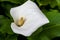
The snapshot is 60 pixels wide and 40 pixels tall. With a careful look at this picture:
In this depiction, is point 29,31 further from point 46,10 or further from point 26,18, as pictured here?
point 46,10

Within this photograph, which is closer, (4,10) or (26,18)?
(26,18)

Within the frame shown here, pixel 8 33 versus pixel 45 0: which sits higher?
pixel 45 0

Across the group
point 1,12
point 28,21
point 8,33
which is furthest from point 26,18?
point 1,12

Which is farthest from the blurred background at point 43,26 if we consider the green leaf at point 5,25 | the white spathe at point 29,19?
the white spathe at point 29,19

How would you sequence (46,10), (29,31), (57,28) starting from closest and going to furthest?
(29,31) < (57,28) < (46,10)

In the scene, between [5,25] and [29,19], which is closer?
[29,19]

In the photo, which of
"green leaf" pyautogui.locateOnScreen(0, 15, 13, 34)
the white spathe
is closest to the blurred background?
"green leaf" pyautogui.locateOnScreen(0, 15, 13, 34)
